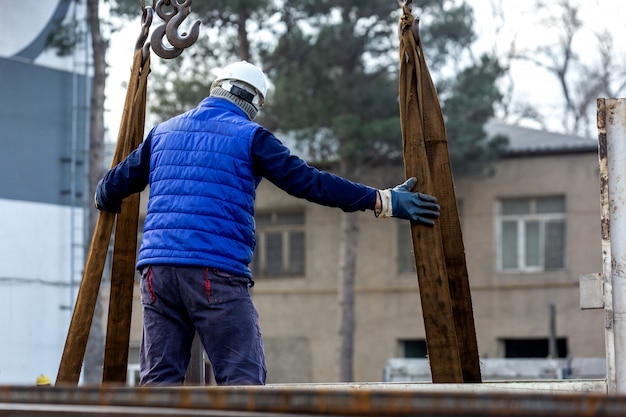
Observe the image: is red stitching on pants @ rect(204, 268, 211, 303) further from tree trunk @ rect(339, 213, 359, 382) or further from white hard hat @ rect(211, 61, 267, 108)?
tree trunk @ rect(339, 213, 359, 382)

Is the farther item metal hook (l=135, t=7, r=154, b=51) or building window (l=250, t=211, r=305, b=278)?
building window (l=250, t=211, r=305, b=278)

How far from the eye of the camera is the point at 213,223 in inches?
182

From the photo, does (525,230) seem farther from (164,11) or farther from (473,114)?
(164,11)

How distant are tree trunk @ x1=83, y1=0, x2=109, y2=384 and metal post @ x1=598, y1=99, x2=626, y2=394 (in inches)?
783

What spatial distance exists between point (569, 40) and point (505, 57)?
6.87 ft

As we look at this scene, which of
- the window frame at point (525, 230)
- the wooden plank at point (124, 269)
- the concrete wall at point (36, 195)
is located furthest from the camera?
the window frame at point (525, 230)

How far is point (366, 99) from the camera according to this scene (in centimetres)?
2950

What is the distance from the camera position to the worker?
15.2 ft

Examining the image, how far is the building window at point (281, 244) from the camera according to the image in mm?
33469

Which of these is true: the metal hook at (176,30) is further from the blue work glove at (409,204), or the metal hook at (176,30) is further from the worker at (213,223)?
the blue work glove at (409,204)

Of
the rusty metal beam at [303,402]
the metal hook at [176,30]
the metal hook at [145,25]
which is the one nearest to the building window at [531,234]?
the metal hook at [145,25]

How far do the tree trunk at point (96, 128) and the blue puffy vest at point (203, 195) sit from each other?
63.3 ft

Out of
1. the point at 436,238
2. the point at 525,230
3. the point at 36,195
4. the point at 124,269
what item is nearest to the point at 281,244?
the point at 525,230

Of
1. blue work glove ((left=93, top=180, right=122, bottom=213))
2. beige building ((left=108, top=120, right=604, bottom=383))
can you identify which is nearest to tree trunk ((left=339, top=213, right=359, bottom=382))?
beige building ((left=108, top=120, right=604, bottom=383))
